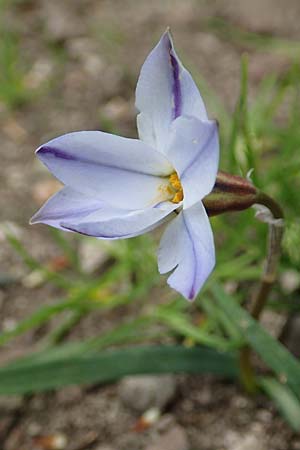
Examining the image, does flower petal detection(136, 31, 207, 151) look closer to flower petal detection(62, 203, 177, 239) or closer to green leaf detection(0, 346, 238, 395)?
flower petal detection(62, 203, 177, 239)

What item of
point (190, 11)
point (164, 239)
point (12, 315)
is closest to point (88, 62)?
point (190, 11)

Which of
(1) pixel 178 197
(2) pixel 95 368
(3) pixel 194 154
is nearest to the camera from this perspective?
(3) pixel 194 154

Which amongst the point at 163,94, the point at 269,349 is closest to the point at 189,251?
the point at 163,94

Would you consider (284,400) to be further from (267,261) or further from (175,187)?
(175,187)

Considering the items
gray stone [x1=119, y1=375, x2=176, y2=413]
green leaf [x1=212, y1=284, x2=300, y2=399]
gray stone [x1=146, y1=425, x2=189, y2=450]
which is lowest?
gray stone [x1=146, y1=425, x2=189, y2=450]

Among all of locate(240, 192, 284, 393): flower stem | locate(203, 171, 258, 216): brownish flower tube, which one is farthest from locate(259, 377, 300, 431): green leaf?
locate(203, 171, 258, 216): brownish flower tube

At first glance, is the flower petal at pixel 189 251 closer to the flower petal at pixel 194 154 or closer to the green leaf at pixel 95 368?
the flower petal at pixel 194 154

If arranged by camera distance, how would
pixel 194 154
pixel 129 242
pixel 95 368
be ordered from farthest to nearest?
pixel 129 242, pixel 95 368, pixel 194 154
